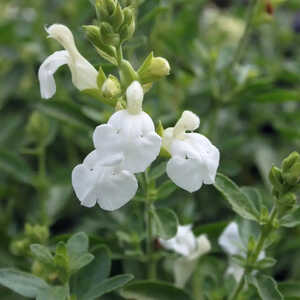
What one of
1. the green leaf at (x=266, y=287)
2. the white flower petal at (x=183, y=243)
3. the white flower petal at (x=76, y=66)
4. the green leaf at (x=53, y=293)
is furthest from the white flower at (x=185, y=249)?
the white flower petal at (x=76, y=66)

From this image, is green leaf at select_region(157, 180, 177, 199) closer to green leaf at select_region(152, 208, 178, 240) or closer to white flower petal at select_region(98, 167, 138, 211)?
green leaf at select_region(152, 208, 178, 240)

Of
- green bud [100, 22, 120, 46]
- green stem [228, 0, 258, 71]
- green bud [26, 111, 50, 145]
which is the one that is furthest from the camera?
green stem [228, 0, 258, 71]

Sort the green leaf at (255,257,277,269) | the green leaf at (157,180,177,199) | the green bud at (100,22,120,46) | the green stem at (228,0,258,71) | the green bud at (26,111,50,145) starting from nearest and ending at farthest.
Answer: the green bud at (100,22,120,46) → the green leaf at (255,257,277,269) → the green leaf at (157,180,177,199) → the green bud at (26,111,50,145) → the green stem at (228,0,258,71)

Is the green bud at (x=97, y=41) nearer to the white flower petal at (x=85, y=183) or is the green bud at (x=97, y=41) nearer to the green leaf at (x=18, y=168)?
the white flower petal at (x=85, y=183)

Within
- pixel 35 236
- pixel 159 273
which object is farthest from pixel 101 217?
pixel 35 236

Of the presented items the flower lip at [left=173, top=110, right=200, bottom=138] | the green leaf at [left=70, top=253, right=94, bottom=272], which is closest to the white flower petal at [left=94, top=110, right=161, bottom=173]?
the flower lip at [left=173, top=110, right=200, bottom=138]

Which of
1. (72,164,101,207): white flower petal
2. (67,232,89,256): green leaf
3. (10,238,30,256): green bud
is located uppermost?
(72,164,101,207): white flower petal

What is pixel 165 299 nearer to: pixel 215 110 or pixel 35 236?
pixel 35 236
